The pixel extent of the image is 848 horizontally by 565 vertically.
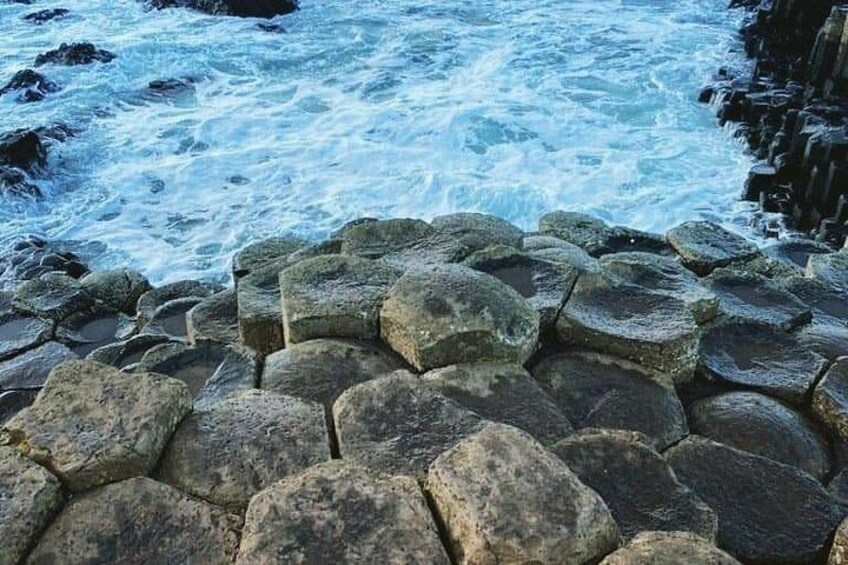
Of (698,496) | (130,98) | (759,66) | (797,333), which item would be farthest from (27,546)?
(759,66)

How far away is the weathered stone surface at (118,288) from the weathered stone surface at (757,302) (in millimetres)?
4417

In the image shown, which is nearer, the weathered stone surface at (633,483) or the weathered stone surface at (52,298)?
the weathered stone surface at (633,483)

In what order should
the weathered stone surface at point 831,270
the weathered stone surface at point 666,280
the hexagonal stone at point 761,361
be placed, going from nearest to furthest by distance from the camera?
1. the hexagonal stone at point 761,361
2. the weathered stone surface at point 666,280
3. the weathered stone surface at point 831,270

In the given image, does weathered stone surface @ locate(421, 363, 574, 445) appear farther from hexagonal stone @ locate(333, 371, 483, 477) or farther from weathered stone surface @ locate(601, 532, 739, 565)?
weathered stone surface @ locate(601, 532, 739, 565)

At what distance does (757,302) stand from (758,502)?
72.5 inches

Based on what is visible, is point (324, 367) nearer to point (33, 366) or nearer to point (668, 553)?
point (668, 553)

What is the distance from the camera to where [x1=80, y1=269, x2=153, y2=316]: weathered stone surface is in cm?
624

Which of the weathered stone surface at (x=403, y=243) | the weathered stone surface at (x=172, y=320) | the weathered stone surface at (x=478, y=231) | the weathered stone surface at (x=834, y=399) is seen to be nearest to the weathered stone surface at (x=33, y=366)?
the weathered stone surface at (x=172, y=320)

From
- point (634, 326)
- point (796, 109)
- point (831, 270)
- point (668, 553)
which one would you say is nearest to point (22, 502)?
point (668, 553)

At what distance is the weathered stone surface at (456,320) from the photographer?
3.04 meters

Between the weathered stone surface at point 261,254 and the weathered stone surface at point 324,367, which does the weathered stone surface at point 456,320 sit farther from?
the weathered stone surface at point 261,254

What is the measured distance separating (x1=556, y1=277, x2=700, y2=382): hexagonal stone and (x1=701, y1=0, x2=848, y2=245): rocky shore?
5.84 metres

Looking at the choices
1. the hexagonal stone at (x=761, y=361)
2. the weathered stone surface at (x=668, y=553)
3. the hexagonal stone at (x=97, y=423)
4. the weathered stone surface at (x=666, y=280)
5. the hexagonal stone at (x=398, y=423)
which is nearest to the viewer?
the weathered stone surface at (x=668, y=553)

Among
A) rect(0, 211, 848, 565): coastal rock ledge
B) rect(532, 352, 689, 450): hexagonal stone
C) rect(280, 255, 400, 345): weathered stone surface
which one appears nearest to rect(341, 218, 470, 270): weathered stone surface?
rect(0, 211, 848, 565): coastal rock ledge
